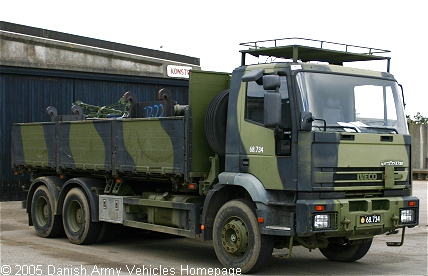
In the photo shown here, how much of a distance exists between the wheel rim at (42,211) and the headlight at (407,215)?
7256 mm

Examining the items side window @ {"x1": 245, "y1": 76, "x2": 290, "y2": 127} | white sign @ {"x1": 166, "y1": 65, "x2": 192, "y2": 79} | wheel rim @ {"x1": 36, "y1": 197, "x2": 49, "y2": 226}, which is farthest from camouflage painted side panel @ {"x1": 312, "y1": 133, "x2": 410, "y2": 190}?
white sign @ {"x1": 166, "y1": 65, "x2": 192, "y2": 79}

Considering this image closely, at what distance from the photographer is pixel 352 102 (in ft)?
32.3

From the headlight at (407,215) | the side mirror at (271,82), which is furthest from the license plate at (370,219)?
the side mirror at (271,82)

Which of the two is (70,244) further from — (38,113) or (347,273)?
(38,113)

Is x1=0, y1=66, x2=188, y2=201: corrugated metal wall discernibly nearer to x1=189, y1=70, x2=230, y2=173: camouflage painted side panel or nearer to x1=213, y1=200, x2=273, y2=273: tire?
x1=189, y1=70, x2=230, y2=173: camouflage painted side panel

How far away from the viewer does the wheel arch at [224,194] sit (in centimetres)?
982

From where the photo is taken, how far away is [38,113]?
1973 cm

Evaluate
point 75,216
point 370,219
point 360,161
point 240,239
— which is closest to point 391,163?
point 360,161

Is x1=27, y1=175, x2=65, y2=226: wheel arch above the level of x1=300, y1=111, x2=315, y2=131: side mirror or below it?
below

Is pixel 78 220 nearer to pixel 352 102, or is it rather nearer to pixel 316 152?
pixel 316 152

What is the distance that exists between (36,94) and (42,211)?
6143 mm

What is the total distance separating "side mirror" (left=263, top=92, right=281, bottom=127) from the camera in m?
9.14

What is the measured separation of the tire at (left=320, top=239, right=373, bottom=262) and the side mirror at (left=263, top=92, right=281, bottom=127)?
2795 millimetres

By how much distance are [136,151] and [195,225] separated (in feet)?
6.10
